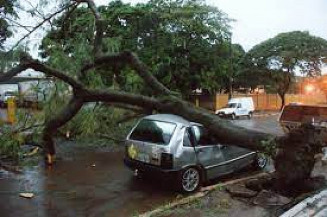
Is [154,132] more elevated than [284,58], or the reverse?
[284,58]

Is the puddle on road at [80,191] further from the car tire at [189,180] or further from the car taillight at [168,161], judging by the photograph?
the car taillight at [168,161]

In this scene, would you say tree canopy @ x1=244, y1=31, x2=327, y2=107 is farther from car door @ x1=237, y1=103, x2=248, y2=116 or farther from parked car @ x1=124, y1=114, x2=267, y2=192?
parked car @ x1=124, y1=114, x2=267, y2=192

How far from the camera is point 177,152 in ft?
26.8

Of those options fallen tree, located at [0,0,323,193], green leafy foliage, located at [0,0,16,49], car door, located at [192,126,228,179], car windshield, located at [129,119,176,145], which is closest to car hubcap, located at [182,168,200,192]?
car door, located at [192,126,228,179]

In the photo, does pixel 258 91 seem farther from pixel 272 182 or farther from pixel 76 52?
pixel 272 182

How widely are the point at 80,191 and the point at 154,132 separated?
2.11 m

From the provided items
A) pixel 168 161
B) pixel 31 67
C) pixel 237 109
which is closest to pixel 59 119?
pixel 31 67

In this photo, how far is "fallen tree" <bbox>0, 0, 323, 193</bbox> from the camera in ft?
21.2

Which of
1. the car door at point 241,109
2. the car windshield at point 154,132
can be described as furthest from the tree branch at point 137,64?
the car door at point 241,109

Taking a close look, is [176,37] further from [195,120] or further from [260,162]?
[195,120]

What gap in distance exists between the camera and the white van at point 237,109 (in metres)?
28.4

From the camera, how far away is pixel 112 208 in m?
7.42

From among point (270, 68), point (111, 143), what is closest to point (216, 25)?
point (270, 68)

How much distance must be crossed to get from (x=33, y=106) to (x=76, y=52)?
2.14 metres
